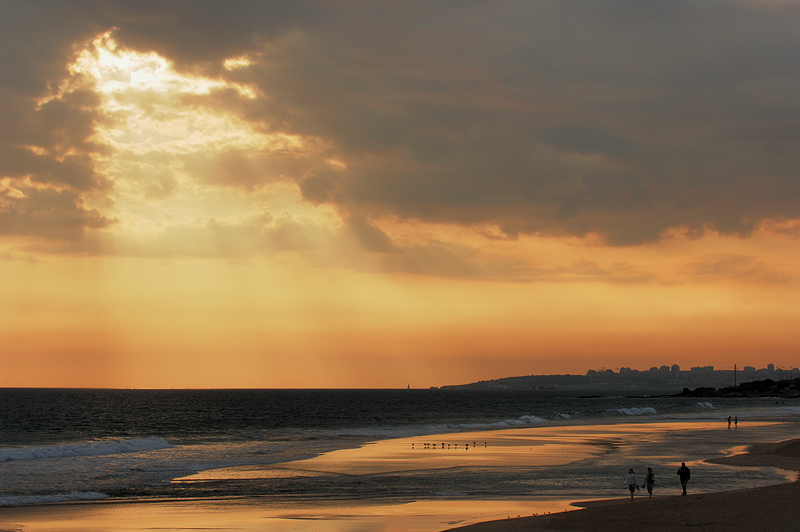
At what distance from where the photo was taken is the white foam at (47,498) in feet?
84.2

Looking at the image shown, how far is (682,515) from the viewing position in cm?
1983

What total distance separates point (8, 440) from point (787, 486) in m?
60.7

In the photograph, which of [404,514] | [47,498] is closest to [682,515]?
[404,514]

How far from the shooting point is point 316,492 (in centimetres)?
2781

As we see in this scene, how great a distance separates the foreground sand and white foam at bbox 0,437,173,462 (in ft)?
113

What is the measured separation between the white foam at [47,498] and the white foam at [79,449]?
55.9ft

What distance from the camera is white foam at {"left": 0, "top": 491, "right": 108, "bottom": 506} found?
2565cm

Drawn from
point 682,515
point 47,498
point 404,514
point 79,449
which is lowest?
point 79,449

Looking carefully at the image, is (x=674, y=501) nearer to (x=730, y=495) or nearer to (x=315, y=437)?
(x=730, y=495)

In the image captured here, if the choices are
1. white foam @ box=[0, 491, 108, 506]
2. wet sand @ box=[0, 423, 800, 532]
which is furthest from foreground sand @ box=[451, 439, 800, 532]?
white foam @ box=[0, 491, 108, 506]

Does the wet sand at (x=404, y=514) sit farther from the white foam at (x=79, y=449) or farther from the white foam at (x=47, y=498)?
the white foam at (x=79, y=449)

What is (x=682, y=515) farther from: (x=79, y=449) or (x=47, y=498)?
(x=79, y=449)

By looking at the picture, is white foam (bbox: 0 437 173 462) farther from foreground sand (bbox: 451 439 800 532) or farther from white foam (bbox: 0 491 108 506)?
foreground sand (bbox: 451 439 800 532)

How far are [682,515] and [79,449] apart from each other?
132 feet
